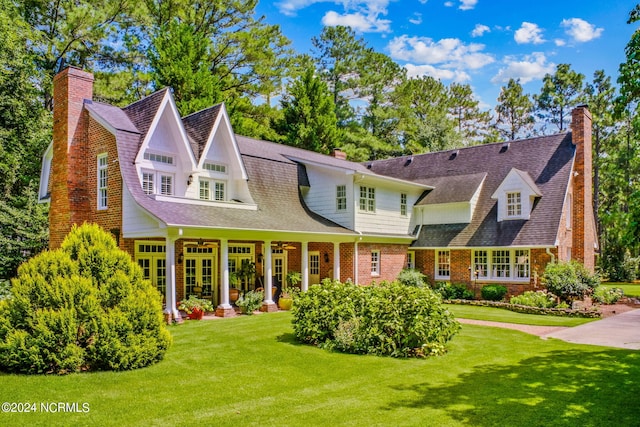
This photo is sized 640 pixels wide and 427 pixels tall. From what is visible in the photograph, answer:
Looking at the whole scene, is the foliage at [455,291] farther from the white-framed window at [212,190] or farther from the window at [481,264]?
the white-framed window at [212,190]

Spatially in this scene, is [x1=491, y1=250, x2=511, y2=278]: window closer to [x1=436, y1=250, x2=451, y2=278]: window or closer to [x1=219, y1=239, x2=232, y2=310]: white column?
[x1=436, y1=250, x2=451, y2=278]: window

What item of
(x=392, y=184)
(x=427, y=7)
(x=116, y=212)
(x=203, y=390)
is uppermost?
(x=427, y=7)

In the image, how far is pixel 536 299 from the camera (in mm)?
19344

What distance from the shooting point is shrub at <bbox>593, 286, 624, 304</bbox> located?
818 inches

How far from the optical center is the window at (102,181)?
1661 cm

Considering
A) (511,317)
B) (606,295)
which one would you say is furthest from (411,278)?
(606,295)

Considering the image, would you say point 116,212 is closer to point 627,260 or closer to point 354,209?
point 354,209

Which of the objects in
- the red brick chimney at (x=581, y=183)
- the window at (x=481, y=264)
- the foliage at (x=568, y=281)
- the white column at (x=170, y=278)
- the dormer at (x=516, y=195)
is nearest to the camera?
the white column at (x=170, y=278)

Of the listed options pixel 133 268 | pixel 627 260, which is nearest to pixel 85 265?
pixel 133 268

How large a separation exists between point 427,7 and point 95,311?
1475cm

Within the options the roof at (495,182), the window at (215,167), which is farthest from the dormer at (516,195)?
the window at (215,167)

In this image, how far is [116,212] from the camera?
15914 mm

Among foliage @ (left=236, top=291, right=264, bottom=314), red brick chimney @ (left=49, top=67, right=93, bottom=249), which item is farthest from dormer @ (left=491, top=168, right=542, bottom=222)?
red brick chimney @ (left=49, top=67, right=93, bottom=249)

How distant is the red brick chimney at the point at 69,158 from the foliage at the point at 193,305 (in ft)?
15.3
